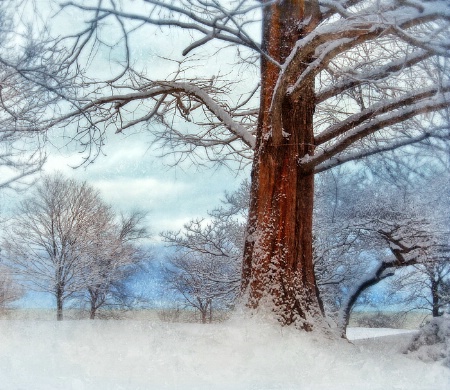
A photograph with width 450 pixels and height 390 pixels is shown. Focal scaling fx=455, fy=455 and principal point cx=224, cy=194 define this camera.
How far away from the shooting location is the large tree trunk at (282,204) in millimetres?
2994

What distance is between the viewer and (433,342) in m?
2.14

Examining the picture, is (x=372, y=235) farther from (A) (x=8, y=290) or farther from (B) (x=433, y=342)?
(A) (x=8, y=290)

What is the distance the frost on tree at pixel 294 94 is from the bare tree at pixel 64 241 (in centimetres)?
38

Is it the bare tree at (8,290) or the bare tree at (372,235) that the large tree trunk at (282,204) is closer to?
the bare tree at (372,235)

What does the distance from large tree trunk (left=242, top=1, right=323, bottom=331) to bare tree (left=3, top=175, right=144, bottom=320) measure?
0.90 meters

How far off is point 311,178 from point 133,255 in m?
1.40

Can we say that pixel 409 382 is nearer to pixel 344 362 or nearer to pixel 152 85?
pixel 344 362

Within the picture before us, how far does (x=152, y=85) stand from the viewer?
155 inches

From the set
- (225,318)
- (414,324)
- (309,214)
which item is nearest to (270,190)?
(309,214)

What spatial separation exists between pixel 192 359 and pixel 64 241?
4.69ft

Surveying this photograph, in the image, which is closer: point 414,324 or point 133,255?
point 414,324

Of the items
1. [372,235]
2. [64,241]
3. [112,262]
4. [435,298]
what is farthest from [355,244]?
[64,241]

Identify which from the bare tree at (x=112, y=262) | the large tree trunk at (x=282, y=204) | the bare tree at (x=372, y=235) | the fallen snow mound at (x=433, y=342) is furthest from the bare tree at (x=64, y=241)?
the fallen snow mound at (x=433, y=342)

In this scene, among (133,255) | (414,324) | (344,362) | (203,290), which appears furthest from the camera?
(203,290)
